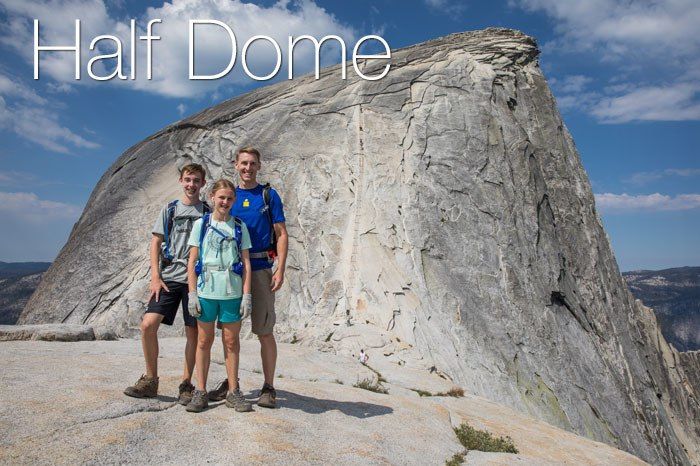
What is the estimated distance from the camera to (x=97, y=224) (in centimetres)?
1627

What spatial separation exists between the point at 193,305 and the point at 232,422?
1.31m

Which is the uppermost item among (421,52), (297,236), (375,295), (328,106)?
(421,52)

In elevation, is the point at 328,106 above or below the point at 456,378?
above

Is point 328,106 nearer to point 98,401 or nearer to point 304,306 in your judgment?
point 304,306

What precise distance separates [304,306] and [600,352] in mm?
9610

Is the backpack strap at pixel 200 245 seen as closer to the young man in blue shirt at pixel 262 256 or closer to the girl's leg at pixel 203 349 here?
the young man in blue shirt at pixel 262 256

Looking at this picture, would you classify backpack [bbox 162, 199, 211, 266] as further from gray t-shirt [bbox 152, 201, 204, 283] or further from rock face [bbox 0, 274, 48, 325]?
rock face [bbox 0, 274, 48, 325]

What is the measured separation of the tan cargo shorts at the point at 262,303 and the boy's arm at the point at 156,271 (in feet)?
3.31

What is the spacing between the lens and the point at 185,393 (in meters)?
5.84

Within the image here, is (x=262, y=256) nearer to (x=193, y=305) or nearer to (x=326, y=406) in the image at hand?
(x=193, y=305)

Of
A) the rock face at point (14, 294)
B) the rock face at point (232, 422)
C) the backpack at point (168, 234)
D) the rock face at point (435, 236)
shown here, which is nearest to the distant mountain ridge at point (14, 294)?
the rock face at point (14, 294)

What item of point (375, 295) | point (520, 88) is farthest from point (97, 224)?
point (520, 88)

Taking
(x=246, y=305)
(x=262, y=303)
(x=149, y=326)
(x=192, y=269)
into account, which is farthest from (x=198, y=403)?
(x=192, y=269)

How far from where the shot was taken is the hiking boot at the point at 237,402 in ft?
18.5
